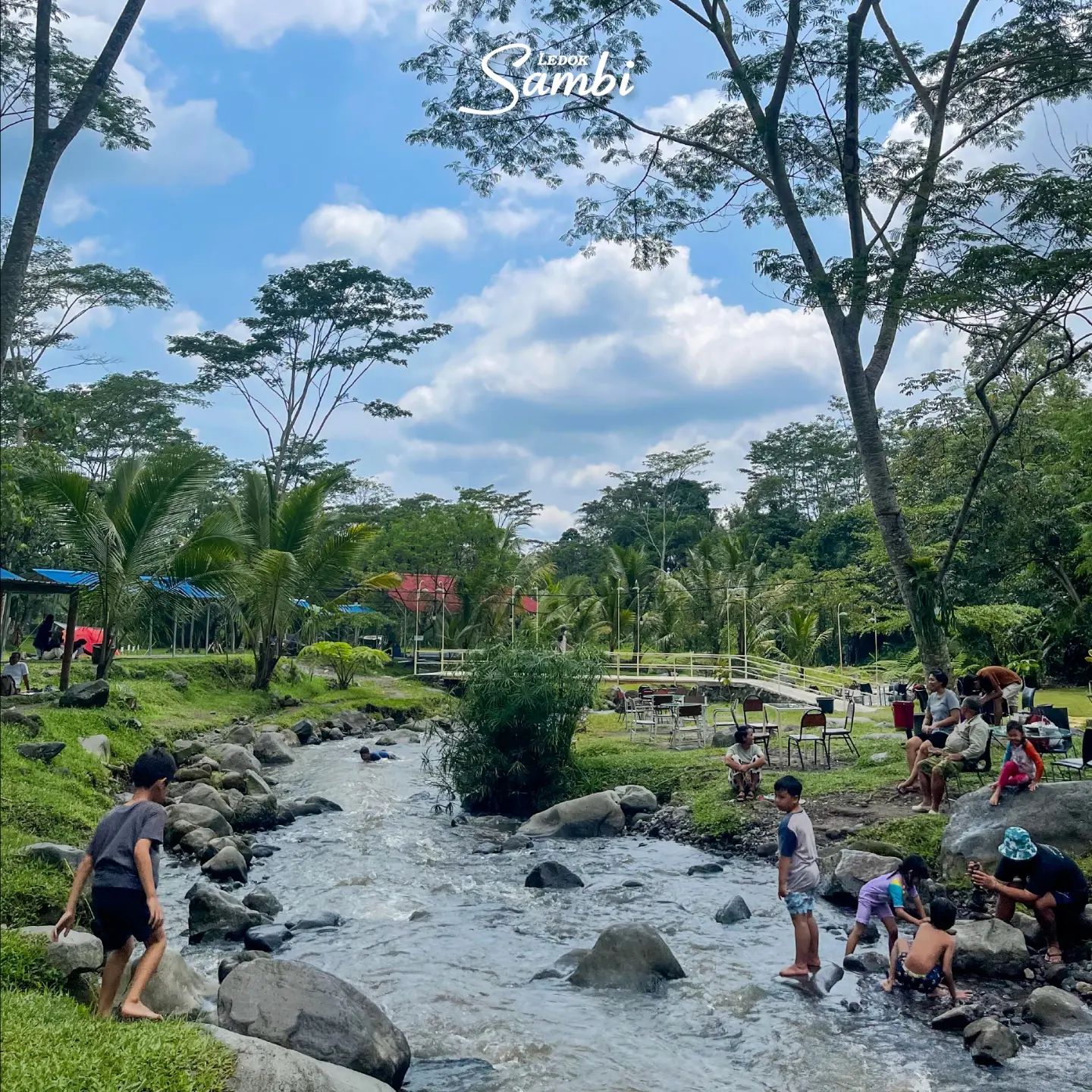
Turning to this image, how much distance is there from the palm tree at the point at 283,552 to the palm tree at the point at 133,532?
4611mm

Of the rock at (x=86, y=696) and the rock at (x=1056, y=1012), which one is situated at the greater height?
the rock at (x=86, y=696)

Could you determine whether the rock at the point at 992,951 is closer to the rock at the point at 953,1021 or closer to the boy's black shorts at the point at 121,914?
the rock at the point at 953,1021

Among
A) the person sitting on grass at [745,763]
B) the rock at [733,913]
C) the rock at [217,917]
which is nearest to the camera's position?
the rock at [217,917]

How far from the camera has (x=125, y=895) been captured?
4570 millimetres

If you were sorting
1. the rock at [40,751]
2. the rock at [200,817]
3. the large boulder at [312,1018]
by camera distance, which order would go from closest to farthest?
the large boulder at [312,1018]
the rock at [40,751]
the rock at [200,817]

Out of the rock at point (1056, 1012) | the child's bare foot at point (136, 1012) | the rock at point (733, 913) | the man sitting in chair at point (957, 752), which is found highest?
the man sitting in chair at point (957, 752)

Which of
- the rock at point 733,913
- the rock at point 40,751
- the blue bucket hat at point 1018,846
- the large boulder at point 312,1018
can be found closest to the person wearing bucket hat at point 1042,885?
the blue bucket hat at point 1018,846

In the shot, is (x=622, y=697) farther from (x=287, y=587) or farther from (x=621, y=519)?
(x=621, y=519)

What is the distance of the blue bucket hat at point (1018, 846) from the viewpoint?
22.5ft

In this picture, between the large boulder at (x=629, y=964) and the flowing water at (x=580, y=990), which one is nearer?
the flowing water at (x=580, y=990)

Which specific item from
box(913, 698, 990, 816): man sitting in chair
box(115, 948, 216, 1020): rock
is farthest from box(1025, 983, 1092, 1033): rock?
box(115, 948, 216, 1020): rock

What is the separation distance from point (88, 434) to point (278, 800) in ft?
74.0

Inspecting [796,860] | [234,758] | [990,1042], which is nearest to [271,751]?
[234,758]

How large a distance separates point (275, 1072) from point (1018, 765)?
6.63 m
